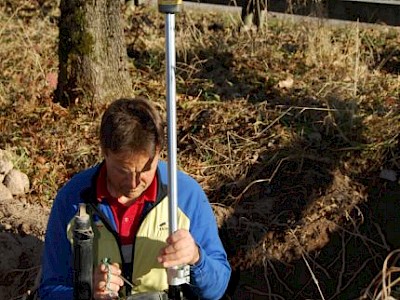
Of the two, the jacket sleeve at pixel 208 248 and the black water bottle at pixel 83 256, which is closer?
the black water bottle at pixel 83 256

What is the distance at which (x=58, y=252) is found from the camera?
109 inches

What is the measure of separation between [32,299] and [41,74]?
247 cm

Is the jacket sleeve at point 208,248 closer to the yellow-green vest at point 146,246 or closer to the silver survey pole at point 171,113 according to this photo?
the yellow-green vest at point 146,246

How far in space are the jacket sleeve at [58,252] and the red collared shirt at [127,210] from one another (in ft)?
0.43

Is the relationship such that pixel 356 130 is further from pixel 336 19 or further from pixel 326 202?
pixel 336 19

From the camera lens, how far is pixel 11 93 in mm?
5195

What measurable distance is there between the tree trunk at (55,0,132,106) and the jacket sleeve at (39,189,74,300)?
7.28 ft

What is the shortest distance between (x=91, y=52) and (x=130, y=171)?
8.01ft

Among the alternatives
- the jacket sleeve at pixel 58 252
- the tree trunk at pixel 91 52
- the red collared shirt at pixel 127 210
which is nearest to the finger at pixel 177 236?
the red collared shirt at pixel 127 210

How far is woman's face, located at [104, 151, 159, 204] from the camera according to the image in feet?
8.29

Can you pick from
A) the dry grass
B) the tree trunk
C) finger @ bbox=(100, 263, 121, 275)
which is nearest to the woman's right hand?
finger @ bbox=(100, 263, 121, 275)

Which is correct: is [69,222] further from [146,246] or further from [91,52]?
→ [91,52]

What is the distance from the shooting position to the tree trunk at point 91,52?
484cm

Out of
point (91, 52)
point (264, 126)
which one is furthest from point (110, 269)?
point (91, 52)
